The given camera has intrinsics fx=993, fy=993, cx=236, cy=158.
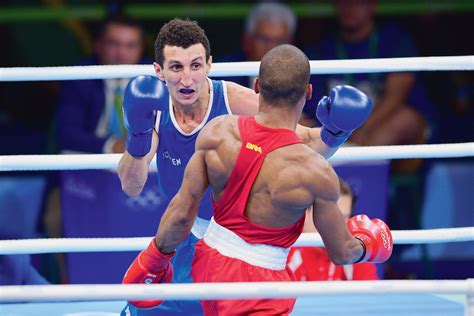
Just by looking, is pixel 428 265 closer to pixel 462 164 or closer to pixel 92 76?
pixel 462 164

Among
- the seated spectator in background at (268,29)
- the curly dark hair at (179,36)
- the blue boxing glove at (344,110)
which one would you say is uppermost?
the seated spectator in background at (268,29)

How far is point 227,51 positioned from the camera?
589 centimetres

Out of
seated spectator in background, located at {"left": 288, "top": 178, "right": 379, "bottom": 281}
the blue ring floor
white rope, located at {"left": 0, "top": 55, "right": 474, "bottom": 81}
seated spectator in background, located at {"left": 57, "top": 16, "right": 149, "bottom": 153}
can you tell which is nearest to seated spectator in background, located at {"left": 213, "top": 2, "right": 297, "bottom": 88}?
seated spectator in background, located at {"left": 57, "top": 16, "right": 149, "bottom": 153}

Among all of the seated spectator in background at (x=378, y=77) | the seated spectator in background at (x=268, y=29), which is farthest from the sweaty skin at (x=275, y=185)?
the seated spectator in background at (x=378, y=77)

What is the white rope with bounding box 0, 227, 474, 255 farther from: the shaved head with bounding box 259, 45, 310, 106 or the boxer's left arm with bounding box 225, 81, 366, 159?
the shaved head with bounding box 259, 45, 310, 106

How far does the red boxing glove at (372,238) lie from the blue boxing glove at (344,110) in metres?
0.24

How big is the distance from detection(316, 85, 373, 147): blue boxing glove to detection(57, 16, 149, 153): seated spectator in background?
1649mm

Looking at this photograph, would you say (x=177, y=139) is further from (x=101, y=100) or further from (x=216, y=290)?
(x=101, y=100)

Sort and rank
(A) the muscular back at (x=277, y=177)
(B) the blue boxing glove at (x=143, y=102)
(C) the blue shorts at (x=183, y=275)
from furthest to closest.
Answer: (C) the blue shorts at (x=183, y=275)
(B) the blue boxing glove at (x=143, y=102)
(A) the muscular back at (x=277, y=177)

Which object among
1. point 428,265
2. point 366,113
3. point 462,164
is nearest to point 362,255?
point 366,113

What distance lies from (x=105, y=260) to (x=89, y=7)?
235cm

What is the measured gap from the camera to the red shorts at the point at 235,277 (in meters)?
2.37

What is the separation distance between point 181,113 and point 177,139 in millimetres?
74

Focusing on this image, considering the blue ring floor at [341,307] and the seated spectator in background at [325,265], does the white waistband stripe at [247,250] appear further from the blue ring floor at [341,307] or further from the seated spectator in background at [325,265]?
the seated spectator in background at [325,265]
